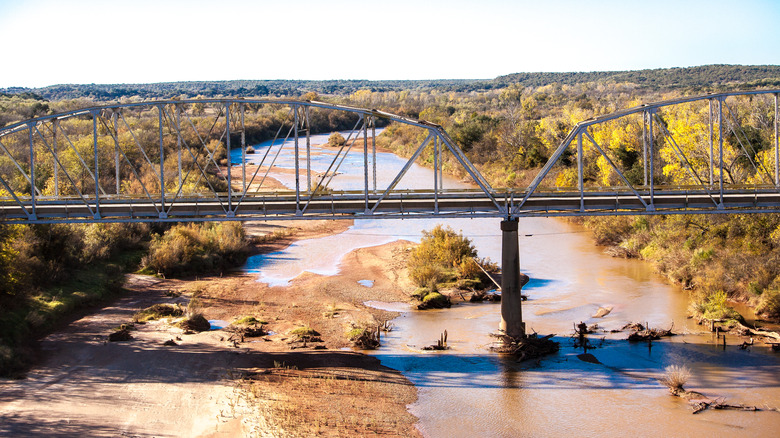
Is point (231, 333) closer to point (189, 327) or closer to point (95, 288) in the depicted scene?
point (189, 327)

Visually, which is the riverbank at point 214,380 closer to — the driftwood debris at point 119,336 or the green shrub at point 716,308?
the driftwood debris at point 119,336

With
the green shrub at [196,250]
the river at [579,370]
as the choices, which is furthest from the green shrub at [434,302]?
the green shrub at [196,250]

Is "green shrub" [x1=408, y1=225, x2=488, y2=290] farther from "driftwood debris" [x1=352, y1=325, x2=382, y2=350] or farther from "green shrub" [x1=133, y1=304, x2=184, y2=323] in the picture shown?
"green shrub" [x1=133, y1=304, x2=184, y2=323]

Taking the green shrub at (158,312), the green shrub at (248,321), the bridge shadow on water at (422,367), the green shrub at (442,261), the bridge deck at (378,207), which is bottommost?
the bridge shadow on water at (422,367)

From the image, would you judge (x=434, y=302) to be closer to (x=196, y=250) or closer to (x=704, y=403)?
(x=704, y=403)

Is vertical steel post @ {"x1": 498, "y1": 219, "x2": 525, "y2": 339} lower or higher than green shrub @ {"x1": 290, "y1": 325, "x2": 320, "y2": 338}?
higher

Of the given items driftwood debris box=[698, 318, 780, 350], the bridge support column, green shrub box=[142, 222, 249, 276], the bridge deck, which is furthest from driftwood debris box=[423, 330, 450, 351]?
green shrub box=[142, 222, 249, 276]

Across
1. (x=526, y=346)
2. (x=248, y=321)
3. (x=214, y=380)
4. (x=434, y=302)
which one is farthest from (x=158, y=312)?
(x=526, y=346)

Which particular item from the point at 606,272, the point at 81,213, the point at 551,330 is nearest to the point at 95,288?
the point at 81,213
